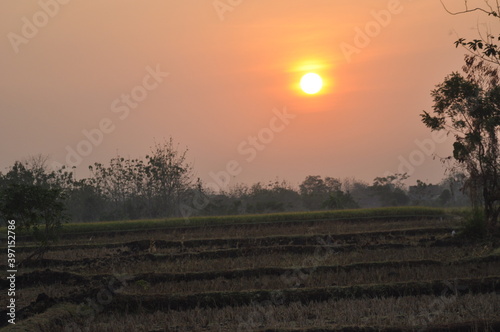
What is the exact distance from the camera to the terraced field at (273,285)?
35.6 ft

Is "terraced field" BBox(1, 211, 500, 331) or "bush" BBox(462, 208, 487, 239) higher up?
"bush" BBox(462, 208, 487, 239)

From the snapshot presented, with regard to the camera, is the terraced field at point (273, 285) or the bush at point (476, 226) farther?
the bush at point (476, 226)

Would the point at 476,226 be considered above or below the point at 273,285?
above

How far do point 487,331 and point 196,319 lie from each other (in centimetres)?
510

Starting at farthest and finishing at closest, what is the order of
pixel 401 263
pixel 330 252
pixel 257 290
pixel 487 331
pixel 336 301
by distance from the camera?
1. pixel 330 252
2. pixel 401 263
3. pixel 257 290
4. pixel 336 301
5. pixel 487 331

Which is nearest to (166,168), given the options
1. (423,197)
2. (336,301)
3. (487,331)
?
(423,197)

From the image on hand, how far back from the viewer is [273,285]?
1463 cm

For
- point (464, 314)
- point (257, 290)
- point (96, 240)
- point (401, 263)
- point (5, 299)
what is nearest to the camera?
point (464, 314)

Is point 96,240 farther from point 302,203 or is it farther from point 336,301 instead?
point 302,203

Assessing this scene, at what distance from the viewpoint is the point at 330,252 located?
20359mm

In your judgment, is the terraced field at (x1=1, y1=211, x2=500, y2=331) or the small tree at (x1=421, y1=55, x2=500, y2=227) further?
the small tree at (x1=421, y1=55, x2=500, y2=227)

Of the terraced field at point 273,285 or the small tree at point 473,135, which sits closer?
the terraced field at point 273,285

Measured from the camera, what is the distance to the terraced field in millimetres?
10844

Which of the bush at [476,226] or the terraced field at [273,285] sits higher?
the bush at [476,226]
